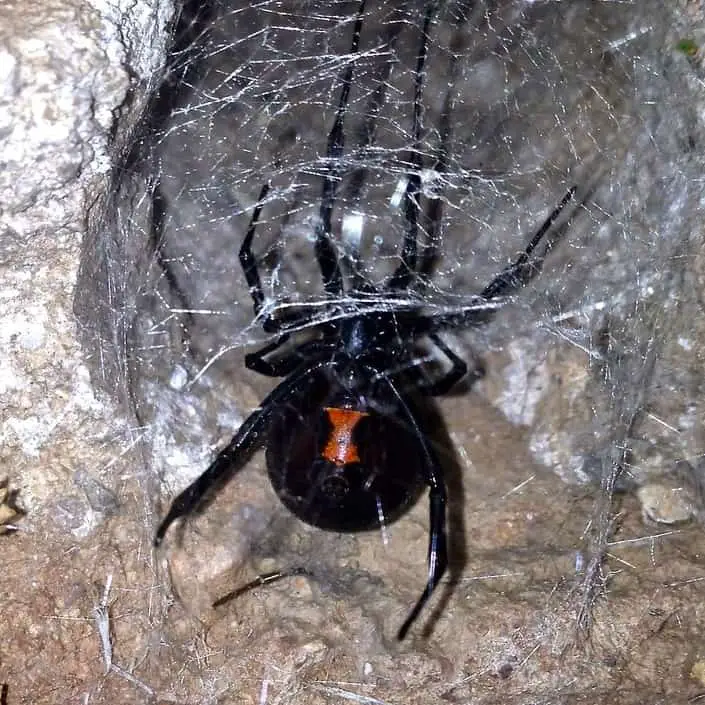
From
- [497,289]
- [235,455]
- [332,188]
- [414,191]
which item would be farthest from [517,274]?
[235,455]

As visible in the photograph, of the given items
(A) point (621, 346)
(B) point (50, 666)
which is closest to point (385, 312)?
(A) point (621, 346)

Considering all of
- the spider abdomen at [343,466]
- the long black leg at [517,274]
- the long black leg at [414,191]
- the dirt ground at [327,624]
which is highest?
the long black leg at [414,191]

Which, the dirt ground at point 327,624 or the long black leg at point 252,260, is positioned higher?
the long black leg at point 252,260

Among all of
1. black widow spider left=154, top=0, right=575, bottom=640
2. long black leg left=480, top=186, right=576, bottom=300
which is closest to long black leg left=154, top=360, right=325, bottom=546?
black widow spider left=154, top=0, right=575, bottom=640

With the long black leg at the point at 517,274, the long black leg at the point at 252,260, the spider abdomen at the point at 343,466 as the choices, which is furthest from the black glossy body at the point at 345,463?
the long black leg at the point at 517,274

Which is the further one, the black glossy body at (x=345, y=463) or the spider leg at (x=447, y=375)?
the spider leg at (x=447, y=375)

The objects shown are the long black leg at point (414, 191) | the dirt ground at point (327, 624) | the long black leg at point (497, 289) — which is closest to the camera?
the dirt ground at point (327, 624)

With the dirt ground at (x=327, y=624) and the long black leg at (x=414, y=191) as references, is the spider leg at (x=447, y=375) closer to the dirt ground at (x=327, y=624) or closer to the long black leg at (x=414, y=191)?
the long black leg at (x=414, y=191)

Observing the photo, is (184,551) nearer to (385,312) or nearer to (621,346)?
(385,312)
